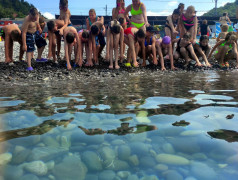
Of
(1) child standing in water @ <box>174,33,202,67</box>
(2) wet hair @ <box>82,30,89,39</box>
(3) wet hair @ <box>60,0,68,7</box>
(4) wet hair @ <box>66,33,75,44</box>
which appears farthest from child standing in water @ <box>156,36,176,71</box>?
(3) wet hair @ <box>60,0,68,7</box>

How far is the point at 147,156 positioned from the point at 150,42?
5.92m

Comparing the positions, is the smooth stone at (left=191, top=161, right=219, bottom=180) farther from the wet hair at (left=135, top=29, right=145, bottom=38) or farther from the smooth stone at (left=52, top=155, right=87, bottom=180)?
the wet hair at (left=135, top=29, right=145, bottom=38)

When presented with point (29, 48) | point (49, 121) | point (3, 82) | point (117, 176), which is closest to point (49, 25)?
point (29, 48)

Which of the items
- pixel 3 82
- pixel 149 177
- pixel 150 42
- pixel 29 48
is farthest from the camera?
pixel 150 42

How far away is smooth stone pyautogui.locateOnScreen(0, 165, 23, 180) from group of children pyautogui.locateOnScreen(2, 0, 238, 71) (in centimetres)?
482

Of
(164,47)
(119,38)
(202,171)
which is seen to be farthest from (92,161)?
(164,47)

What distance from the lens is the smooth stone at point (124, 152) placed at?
1308 mm

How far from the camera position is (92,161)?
1262 millimetres

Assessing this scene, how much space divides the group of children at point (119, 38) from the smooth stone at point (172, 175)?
5.06m

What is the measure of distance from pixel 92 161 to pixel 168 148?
48 centimetres

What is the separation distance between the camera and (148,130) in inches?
65.6

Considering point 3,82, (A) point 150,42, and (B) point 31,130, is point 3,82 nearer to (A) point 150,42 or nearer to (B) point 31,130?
(B) point 31,130

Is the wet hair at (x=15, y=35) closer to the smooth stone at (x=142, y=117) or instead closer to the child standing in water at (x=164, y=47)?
the child standing in water at (x=164, y=47)

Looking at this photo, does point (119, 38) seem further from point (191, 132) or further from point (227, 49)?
point (191, 132)
